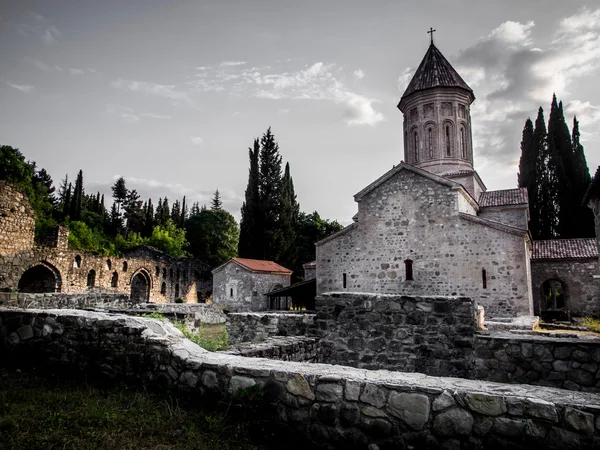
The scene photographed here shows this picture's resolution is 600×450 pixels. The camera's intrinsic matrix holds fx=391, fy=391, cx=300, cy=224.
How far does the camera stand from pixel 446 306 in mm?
5500

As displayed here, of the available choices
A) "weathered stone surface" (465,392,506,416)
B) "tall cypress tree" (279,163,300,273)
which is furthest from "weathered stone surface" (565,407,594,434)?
"tall cypress tree" (279,163,300,273)

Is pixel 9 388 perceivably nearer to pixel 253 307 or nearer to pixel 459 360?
pixel 459 360

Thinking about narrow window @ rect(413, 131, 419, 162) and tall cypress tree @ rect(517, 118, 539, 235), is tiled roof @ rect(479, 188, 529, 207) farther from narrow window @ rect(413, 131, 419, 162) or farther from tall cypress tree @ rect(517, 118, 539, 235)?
tall cypress tree @ rect(517, 118, 539, 235)

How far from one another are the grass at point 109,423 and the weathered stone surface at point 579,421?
1.92 m

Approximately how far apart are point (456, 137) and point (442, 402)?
20826 millimetres

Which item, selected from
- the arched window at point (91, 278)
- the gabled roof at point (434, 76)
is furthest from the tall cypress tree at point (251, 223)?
the gabled roof at point (434, 76)

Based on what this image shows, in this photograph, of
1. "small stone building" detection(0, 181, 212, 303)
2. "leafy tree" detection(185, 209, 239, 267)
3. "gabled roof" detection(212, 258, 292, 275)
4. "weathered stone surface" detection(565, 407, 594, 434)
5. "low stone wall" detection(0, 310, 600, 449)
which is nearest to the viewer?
"weathered stone surface" detection(565, 407, 594, 434)

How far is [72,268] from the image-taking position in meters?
21.1

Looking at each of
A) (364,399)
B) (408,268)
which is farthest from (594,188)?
(364,399)

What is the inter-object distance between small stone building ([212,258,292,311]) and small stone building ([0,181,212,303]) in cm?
609

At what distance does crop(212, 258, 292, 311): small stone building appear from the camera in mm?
23125

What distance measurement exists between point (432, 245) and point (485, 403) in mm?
14156

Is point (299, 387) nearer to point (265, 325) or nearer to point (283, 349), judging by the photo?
point (283, 349)

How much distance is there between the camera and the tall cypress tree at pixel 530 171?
30.2 m
